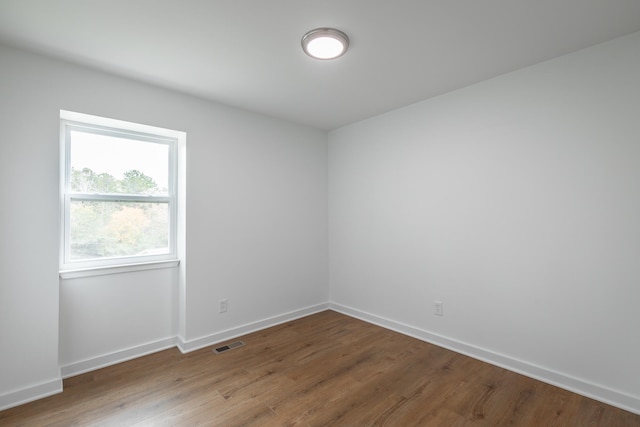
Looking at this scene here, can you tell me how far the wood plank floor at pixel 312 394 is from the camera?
193 centimetres

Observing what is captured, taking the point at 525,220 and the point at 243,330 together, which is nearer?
the point at 525,220

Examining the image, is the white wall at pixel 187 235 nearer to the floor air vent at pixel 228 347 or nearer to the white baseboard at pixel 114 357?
the white baseboard at pixel 114 357

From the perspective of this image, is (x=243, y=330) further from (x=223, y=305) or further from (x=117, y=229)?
(x=117, y=229)

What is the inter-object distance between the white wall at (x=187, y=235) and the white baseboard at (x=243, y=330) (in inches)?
0.6

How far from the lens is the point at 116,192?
2.78 metres

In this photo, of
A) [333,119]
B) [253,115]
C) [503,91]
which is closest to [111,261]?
[253,115]

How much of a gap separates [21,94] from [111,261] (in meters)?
1.42

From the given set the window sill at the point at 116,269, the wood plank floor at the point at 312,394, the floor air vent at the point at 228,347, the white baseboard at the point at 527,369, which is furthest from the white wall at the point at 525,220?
the window sill at the point at 116,269

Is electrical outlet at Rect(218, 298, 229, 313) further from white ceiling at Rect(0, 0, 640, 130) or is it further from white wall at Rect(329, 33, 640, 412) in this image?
white ceiling at Rect(0, 0, 640, 130)

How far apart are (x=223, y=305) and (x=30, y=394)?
1.49m

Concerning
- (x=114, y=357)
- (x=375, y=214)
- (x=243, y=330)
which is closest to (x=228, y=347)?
(x=243, y=330)

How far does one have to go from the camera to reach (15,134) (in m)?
2.12

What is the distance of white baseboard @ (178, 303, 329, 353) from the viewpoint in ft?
9.61

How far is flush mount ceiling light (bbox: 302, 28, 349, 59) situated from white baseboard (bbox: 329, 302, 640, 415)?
2.72 metres
